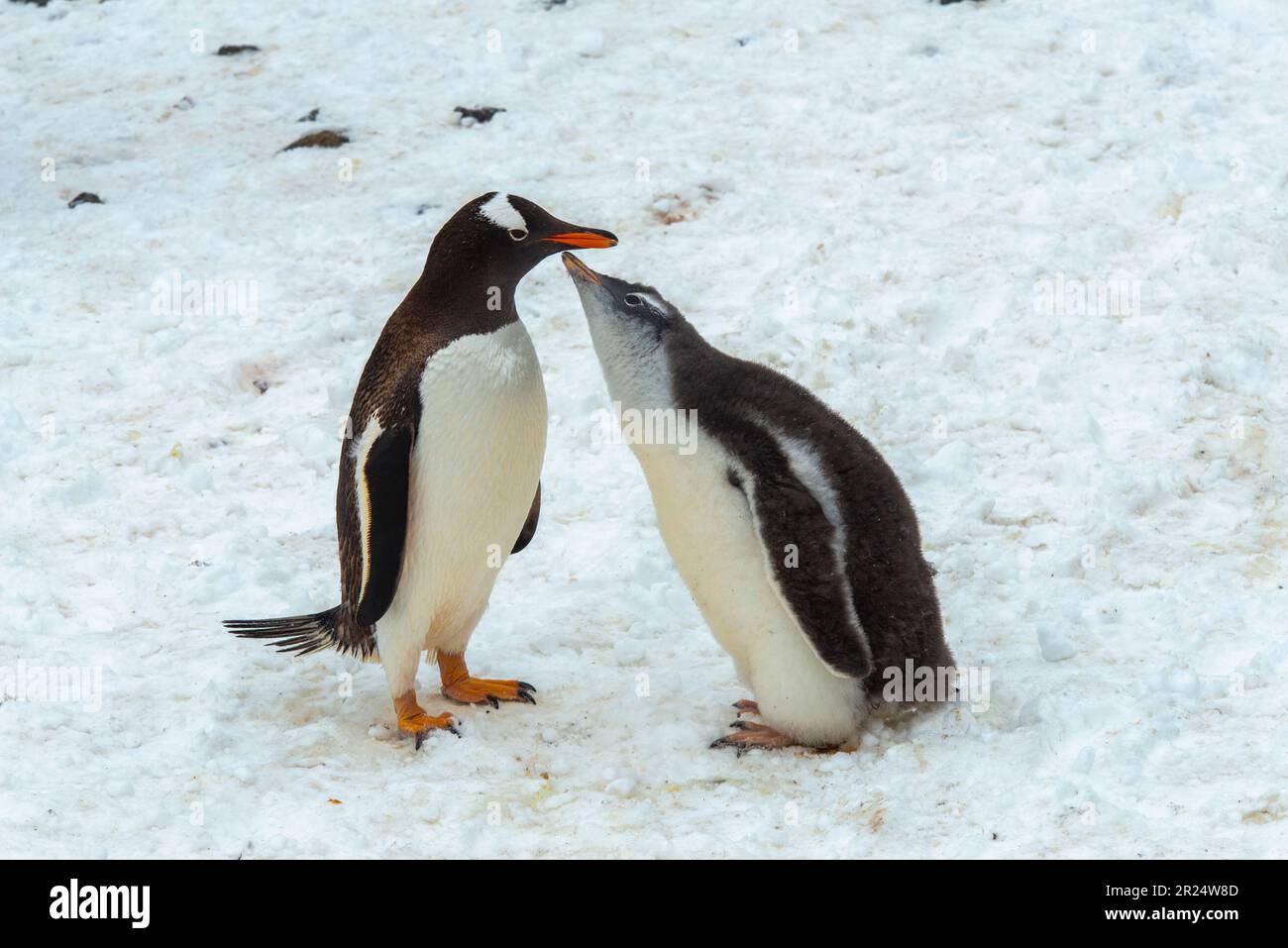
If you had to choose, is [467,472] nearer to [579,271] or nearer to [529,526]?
[579,271]

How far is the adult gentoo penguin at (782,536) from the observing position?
4.20m

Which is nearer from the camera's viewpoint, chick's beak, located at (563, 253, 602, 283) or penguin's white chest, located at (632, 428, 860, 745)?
penguin's white chest, located at (632, 428, 860, 745)

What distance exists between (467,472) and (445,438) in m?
0.13

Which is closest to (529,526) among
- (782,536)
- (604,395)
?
(782,536)

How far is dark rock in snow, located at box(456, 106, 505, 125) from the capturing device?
9555 mm

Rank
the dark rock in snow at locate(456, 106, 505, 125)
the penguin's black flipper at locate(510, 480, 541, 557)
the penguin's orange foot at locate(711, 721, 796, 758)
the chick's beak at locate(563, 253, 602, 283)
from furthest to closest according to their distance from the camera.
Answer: the dark rock in snow at locate(456, 106, 505, 125) < the penguin's black flipper at locate(510, 480, 541, 557) < the chick's beak at locate(563, 253, 602, 283) < the penguin's orange foot at locate(711, 721, 796, 758)

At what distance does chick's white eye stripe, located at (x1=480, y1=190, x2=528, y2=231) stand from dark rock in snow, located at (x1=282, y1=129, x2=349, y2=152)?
5391 mm

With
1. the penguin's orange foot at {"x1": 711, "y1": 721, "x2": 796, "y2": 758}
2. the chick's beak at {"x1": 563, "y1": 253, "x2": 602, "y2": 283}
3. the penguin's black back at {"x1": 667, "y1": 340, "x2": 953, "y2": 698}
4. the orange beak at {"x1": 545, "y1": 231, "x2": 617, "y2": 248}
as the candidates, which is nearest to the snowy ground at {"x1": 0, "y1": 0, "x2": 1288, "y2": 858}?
the penguin's orange foot at {"x1": 711, "y1": 721, "x2": 796, "y2": 758}

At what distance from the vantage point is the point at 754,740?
4469 mm

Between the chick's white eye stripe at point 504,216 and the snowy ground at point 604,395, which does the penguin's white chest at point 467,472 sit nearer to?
the chick's white eye stripe at point 504,216

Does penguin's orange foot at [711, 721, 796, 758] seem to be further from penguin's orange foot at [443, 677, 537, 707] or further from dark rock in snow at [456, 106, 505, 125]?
dark rock in snow at [456, 106, 505, 125]

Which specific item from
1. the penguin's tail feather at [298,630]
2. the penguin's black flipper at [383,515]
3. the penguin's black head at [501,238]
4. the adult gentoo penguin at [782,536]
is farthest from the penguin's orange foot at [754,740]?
the penguin's black head at [501,238]

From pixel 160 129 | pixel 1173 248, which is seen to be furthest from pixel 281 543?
pixel 160 129
